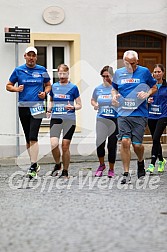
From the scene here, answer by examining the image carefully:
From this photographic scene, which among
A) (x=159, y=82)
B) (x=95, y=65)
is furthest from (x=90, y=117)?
(x=159, y=82)

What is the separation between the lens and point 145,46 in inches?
734

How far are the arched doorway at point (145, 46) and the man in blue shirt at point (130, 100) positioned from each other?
6.94m

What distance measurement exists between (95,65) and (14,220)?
1023 centimetres

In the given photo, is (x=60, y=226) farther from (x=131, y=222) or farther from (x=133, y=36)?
(x=133, y=36)

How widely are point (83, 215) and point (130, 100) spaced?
357cm

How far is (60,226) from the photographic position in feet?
24.2

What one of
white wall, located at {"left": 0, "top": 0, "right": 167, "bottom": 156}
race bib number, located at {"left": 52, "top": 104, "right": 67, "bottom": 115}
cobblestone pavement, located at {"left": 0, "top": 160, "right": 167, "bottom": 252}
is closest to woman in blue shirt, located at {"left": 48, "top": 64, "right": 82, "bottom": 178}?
race bib number, located at {"left": 52, "top": 104, "right": 67, "bottom": 115}

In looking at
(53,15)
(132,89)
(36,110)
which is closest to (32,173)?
(36,110)

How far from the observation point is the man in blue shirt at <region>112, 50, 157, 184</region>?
11.3 meters

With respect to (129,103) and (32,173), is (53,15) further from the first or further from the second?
(129,103)

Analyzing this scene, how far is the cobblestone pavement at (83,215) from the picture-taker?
6509 mm

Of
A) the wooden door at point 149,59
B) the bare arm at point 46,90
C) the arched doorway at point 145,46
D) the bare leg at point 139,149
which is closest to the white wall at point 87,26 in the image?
the arched doorway at point 145,46

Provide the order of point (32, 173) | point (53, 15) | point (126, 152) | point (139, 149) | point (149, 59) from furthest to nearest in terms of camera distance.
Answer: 1. point (149, 59)
2. point (53, 15)
3. point (32, 173)
4. point (139, 149)
5. point (126, 152)

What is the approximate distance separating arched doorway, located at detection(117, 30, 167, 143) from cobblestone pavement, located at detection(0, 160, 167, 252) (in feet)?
21.6
